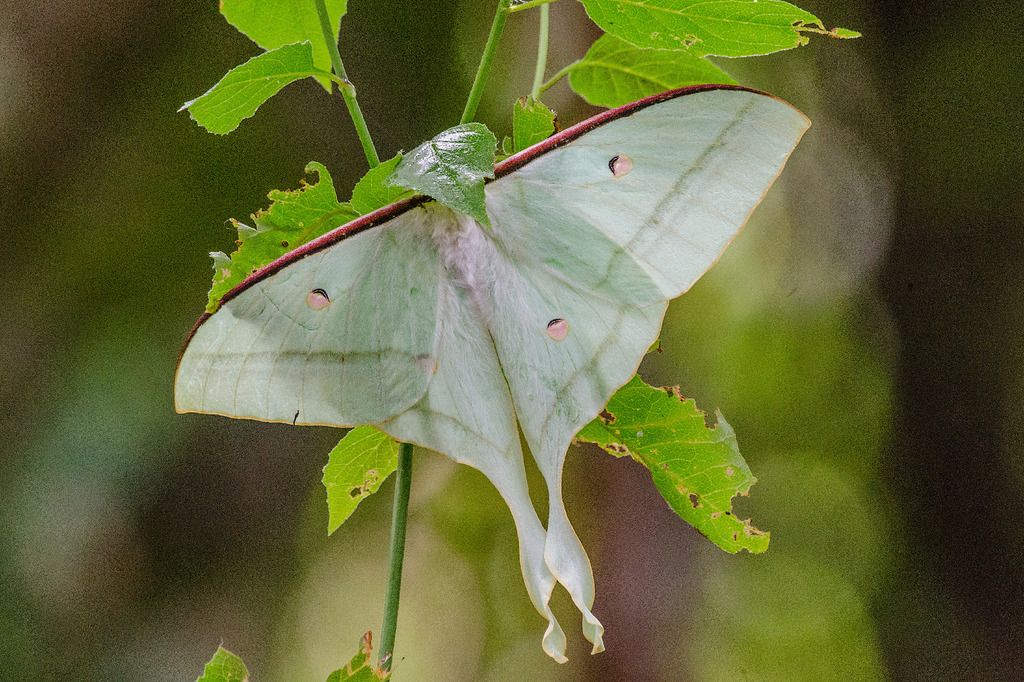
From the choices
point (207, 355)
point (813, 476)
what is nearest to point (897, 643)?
point (813, 476)

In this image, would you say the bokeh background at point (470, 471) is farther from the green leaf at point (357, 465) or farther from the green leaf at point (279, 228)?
the green leaf at point (279, 228)

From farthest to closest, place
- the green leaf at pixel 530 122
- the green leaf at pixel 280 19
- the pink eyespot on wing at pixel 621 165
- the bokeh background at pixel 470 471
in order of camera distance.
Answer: the bokeh background at pixel 470 471, the green leaf at pixel 280 19, the green leaf at pixel 530 122, the pink eyespot on wing at pixel 621 165

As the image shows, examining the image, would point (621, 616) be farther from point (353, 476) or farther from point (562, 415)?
point (562, 415)

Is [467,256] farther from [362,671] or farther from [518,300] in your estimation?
[362,671]

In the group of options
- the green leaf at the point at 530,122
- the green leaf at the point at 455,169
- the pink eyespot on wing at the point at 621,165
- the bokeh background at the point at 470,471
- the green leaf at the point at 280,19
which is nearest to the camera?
the green leaf at the point at 455,169

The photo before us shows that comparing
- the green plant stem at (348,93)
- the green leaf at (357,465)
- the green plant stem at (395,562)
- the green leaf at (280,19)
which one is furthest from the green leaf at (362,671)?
the green leaf at (280,19)

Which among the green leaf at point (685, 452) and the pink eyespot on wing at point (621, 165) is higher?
the pink eyespot on wing at point (621, 165)
